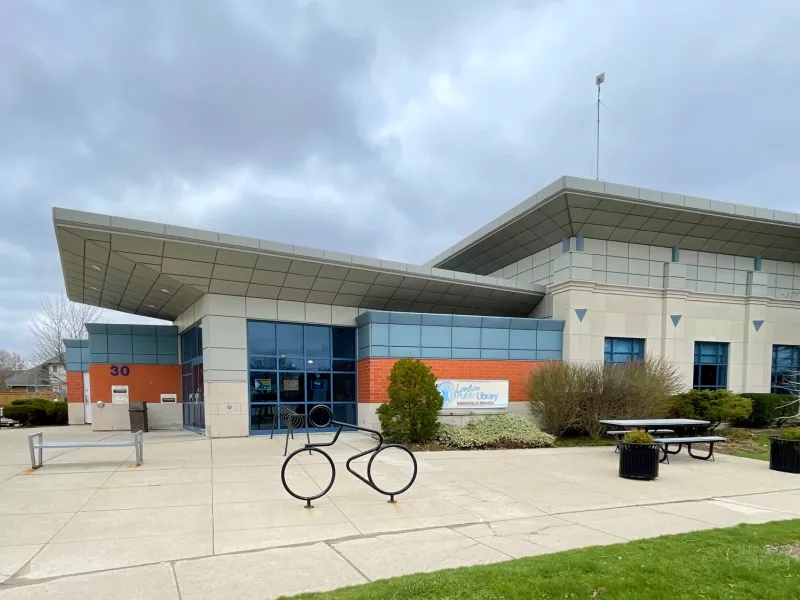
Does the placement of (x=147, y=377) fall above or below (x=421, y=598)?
below

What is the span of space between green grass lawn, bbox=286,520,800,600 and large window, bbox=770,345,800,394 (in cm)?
1803

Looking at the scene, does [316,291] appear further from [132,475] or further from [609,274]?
[609,274]

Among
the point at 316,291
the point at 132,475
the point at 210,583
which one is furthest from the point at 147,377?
the point at 210,583

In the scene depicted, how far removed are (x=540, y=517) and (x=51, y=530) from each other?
607 cm

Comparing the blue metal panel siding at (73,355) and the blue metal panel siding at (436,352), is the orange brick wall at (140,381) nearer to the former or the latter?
the blue metal panel siding at (73,355)

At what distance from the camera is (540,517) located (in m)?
6.37

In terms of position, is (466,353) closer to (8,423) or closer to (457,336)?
(457,336)

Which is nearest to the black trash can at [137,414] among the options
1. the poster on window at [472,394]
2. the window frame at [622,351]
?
the poster on window at [472,394]

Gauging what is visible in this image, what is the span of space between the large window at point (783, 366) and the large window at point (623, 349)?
658 cm

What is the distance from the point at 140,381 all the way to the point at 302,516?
51.0ft

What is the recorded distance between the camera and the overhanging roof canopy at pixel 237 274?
39.0 feet

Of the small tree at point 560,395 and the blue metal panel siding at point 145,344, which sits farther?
the blue metal panel siding at point 145,344

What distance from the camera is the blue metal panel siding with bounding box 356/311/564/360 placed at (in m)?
14.7

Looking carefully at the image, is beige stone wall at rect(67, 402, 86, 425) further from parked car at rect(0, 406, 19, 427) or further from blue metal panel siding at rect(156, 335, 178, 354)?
blue metal panel siding at rect(156, 335, 178, 354)
